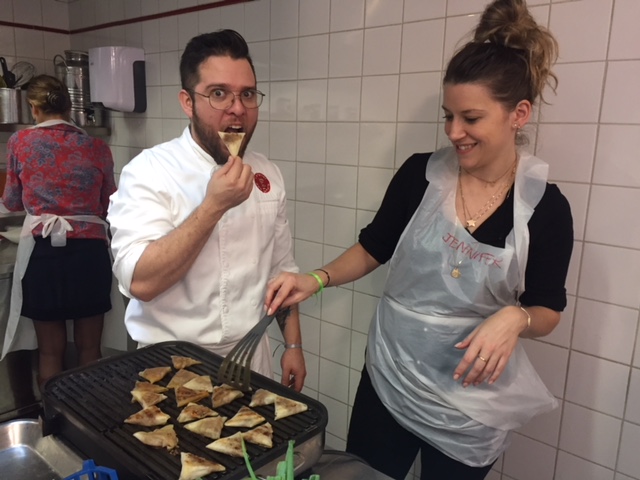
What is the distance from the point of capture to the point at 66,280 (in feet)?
7.79

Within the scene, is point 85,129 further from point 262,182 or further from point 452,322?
point 452,322

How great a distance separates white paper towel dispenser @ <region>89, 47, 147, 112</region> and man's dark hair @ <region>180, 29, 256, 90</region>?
1.51 metres

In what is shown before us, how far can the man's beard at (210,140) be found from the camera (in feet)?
4.14

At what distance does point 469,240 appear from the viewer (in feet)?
3.84

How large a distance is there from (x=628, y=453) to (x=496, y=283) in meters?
0.69

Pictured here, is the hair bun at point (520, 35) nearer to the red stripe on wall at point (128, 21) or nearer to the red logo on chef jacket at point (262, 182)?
the red logo on chef jacket at point (262, 182)

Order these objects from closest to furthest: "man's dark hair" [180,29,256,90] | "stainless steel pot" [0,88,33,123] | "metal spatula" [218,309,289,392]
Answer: "metal spatula" [218,309,289,392] → "man's dark hair" [180,29,256,90] → "stainless steel pot" [0,88,33,123]

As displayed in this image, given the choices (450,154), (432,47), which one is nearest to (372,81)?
(432,47)

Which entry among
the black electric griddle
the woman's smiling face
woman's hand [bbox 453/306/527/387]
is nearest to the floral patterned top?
the black electric griddle

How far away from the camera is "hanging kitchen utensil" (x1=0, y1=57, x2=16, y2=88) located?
2.71 meters

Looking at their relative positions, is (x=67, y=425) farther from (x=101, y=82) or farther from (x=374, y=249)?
(x=101, y=82)

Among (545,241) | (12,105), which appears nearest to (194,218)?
(545,241)

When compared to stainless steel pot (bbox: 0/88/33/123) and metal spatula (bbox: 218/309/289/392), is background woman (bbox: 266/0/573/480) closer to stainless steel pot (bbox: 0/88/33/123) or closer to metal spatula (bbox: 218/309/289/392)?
metal spatula (bbox: 218/309/289/392)

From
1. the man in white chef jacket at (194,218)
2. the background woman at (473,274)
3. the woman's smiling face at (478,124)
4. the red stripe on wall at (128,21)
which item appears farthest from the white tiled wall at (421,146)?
the man in white chef jacket at (194,218)
